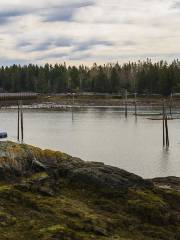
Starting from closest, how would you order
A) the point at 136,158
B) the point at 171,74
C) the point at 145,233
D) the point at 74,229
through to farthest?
the point at 74,229, the point at 145,233, the point at 136,158, the point at 171,74

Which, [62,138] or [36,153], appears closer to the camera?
[36,153]

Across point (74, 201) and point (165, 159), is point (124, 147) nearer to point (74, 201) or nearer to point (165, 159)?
point (165, 159)

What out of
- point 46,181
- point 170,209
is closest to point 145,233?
point 170,209

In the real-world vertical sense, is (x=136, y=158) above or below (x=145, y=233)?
below

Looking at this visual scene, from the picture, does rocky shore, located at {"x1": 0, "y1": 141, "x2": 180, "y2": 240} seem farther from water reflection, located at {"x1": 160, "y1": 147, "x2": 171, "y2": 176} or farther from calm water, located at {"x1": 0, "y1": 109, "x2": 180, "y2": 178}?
water reflection, located at {"x1": 160, "y1": 147, "x2": 171, "y2": 176}

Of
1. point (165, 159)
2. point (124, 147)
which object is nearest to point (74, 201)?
point (165, 159)

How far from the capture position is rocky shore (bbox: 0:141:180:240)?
1305cm

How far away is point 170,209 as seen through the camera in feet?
52.7

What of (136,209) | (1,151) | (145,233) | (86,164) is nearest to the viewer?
(145,233)

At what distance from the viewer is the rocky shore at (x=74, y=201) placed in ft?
42.8

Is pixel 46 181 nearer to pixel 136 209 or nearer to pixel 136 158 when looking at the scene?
pixel 136 209

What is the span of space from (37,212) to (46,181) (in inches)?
87.7

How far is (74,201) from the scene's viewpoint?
15.1 m

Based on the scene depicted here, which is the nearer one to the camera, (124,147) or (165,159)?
(165,159)
